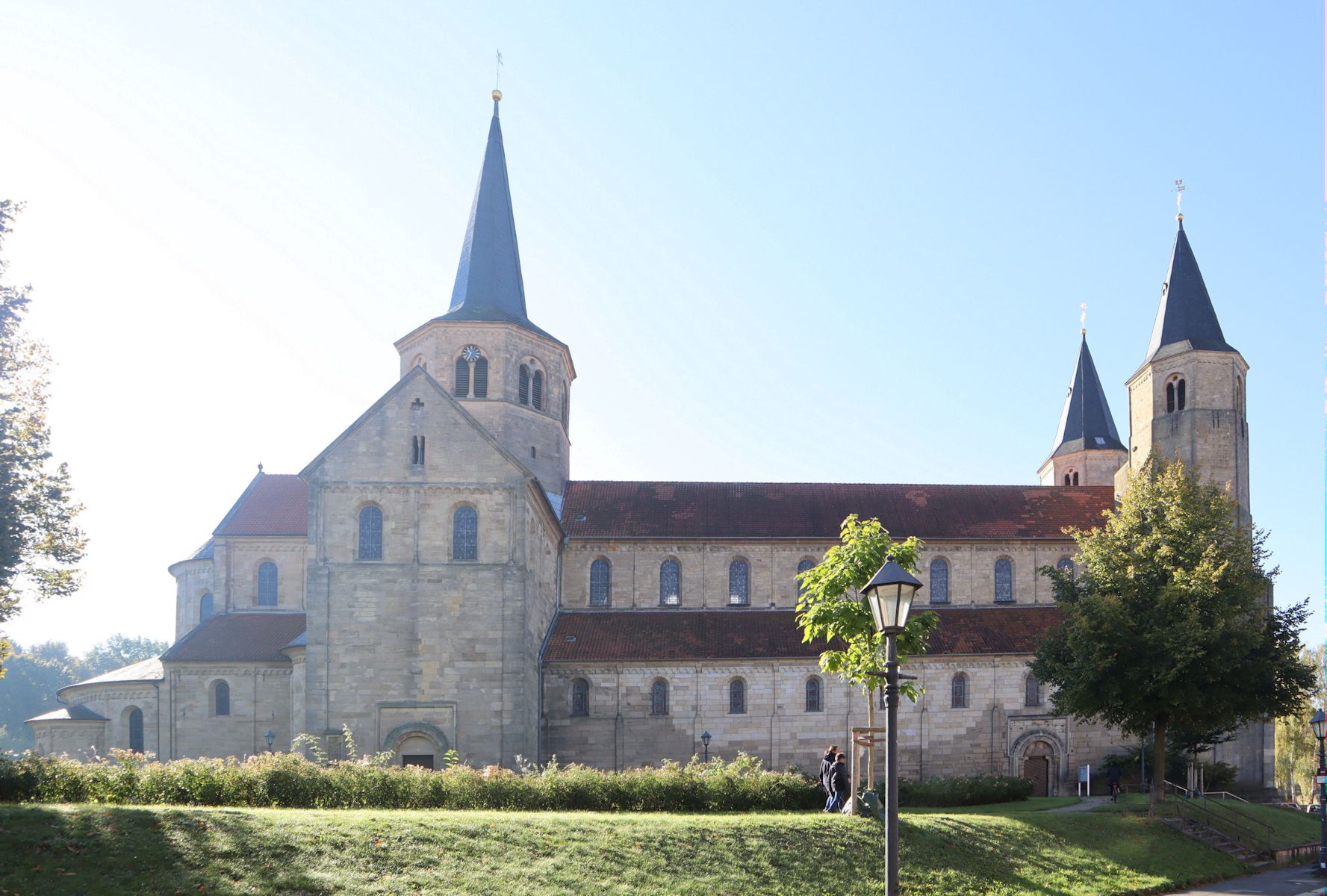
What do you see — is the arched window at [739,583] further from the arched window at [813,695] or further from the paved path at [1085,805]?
the paved path at [1085,805]

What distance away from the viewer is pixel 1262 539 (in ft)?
114

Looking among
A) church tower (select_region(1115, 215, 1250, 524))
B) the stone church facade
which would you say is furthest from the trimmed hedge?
church tower (select_region(1115, 215, 1250, 524))

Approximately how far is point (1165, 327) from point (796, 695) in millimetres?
24895

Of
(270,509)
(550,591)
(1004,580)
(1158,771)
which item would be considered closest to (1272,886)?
(1158,771)

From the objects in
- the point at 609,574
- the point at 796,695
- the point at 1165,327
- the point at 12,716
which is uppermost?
the point at 1165,327

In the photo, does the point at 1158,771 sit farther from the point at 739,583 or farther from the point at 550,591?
the point at 550,591

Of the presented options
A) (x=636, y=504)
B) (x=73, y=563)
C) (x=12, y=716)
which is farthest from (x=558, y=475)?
(x=12, y=716)

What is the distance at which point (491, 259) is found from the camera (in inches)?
1844

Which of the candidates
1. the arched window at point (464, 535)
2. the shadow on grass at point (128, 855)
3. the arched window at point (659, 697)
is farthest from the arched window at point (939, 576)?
the shadow on grass at point (128, 855)

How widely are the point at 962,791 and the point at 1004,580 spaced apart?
16.6 meters

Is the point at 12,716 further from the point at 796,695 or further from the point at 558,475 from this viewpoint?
the point at 796,695

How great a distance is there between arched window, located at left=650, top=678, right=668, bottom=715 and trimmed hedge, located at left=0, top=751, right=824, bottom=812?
13566 millimetres

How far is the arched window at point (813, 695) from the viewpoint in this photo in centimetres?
4203

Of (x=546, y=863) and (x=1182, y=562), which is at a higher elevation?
(x=1182, y=562)
